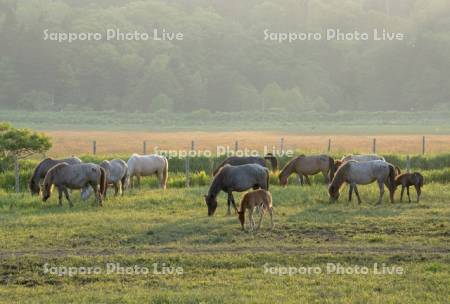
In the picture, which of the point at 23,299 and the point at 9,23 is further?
the point at 9,23

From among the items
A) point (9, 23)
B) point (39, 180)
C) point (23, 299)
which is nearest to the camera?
point (23, 299)

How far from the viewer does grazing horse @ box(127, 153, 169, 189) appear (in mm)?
28172

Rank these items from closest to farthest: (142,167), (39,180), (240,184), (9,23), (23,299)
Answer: (23,299) < (240,184) < (39,180) < (142,167) < (9,23)

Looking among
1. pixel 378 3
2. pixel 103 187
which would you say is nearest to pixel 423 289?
pixel 103 187

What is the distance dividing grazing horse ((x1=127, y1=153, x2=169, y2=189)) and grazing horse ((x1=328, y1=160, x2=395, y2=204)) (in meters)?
7.20

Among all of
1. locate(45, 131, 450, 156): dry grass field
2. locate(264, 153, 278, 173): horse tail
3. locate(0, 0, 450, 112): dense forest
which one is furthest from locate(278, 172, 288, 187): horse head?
locate(0, 0, 450, 112): dense forest

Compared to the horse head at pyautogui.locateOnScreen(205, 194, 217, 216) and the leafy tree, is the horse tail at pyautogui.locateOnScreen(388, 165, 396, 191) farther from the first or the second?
the leafy tree

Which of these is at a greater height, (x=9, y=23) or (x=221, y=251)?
(x=9, y=23)

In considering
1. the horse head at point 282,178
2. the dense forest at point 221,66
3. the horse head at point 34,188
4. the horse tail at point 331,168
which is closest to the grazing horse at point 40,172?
the horse head at point 34,188

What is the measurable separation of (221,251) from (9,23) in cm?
10503

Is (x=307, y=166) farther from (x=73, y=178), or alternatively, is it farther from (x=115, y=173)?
(x=73, y=178)

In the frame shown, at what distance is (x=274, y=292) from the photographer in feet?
42.9

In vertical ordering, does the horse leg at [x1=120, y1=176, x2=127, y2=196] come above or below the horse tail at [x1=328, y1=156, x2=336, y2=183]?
below

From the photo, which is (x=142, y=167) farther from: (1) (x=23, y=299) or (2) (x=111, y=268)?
(1) (x=23, y=299)
